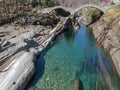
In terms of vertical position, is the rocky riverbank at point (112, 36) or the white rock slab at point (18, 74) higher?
the white rock slab at point (18, 74)

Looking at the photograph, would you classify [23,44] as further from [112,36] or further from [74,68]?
[112,36]

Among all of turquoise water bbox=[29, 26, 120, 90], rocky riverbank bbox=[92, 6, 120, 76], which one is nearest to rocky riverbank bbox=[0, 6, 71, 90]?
turquoise water bbox=[29, 26, 120, 90]

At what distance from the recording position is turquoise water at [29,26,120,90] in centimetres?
4546

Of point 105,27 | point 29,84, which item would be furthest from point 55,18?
point 29,84

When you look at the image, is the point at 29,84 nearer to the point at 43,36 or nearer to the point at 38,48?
the point at 38,48

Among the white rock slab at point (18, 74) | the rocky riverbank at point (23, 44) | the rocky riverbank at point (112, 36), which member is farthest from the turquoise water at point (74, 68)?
the rocky riverbank at point (23, 44)

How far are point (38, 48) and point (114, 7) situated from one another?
43203mm

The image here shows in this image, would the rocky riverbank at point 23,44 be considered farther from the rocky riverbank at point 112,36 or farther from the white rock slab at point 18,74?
the rocky riverbank at point 112,36

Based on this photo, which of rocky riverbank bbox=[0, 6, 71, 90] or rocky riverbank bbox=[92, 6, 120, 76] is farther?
rocky riverbank bbox=[92, 6, 120, 76]

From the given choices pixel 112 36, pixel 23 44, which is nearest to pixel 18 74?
pixel 23 44

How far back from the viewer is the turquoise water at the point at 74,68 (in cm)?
4546

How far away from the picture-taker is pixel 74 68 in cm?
5350

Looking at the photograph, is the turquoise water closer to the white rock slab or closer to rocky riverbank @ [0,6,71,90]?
the white rock slab

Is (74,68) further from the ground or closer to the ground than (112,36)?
closer to the ground
